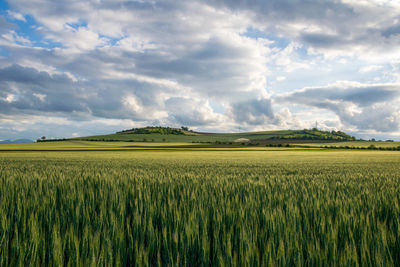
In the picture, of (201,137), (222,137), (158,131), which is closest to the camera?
(201,137)

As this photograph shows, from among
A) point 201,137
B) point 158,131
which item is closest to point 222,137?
point 201,137

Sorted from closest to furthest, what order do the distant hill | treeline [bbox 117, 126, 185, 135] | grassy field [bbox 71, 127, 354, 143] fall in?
the distant hill, grassy field [bbox 71, 127, 354, 143], treeline [bbox 117, 126, 185, 135]

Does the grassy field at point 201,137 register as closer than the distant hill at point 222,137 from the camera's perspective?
No

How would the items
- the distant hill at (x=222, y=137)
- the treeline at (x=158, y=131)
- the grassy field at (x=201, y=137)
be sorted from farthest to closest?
the treeline at (x=158, y=131)
the grassy field at (x=201, y=137)
the distant hill at (x=222, y=137)

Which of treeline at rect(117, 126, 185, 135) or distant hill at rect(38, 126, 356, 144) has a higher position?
treeline at rect(117, 126, 185, 135)

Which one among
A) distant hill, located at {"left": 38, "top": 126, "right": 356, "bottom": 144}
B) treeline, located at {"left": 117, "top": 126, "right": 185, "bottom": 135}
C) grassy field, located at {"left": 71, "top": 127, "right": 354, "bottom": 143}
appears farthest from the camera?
treeline, located at {"left": 117, "top": 126, "right": 185, "bottom": 135}

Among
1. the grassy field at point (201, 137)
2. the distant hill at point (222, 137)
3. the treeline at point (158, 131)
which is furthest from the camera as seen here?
the treeline at point (158, 131)

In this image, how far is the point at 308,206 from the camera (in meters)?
3.59

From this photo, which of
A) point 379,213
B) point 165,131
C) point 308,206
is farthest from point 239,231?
point 165,131

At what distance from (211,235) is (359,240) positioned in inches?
54.7

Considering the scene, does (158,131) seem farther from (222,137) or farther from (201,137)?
(222,137)

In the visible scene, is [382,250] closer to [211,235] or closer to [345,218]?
[345,218]

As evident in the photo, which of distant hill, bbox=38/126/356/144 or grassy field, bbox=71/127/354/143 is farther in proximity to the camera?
grassy field, bbox=71/127/354/143

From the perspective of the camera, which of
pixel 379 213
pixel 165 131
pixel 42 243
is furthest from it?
pixel 165 131
